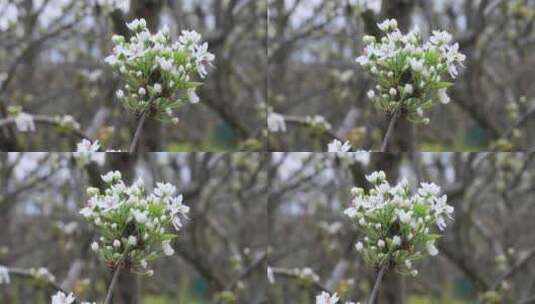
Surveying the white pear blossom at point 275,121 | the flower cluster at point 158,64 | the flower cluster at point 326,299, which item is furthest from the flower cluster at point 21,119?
the flower cluster at point 326,299

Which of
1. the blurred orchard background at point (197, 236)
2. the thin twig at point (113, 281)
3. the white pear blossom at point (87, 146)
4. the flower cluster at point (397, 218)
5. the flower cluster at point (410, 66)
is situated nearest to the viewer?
the flower cluster at point (397, 218)

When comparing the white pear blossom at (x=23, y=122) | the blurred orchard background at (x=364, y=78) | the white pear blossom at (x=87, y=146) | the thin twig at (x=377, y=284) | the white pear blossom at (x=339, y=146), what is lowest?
the thin twig at (x=377, y=284)

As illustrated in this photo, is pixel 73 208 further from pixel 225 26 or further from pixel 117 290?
pixel 225 26

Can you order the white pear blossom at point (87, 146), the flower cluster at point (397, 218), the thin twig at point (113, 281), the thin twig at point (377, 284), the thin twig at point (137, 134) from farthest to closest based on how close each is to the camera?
1. the white pear blossom at point (87, 146)
2. the thin twig at point (137, 134)
3. the thin twig at point (377, 284)
4. the thin twig at point (113, 281)
5. the flower cluster at point (397, 218)

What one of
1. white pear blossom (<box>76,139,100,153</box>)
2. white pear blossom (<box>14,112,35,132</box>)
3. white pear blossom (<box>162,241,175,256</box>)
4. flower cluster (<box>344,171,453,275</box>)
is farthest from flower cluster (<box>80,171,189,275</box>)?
white pear blossom (<box>14,112,35,132</box>)

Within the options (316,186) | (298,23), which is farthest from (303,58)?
(316,186)

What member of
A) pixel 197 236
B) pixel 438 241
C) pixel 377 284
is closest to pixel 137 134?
pixel 197 236

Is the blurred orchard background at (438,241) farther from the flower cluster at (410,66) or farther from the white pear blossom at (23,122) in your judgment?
the white pear blossom at (23,122)
